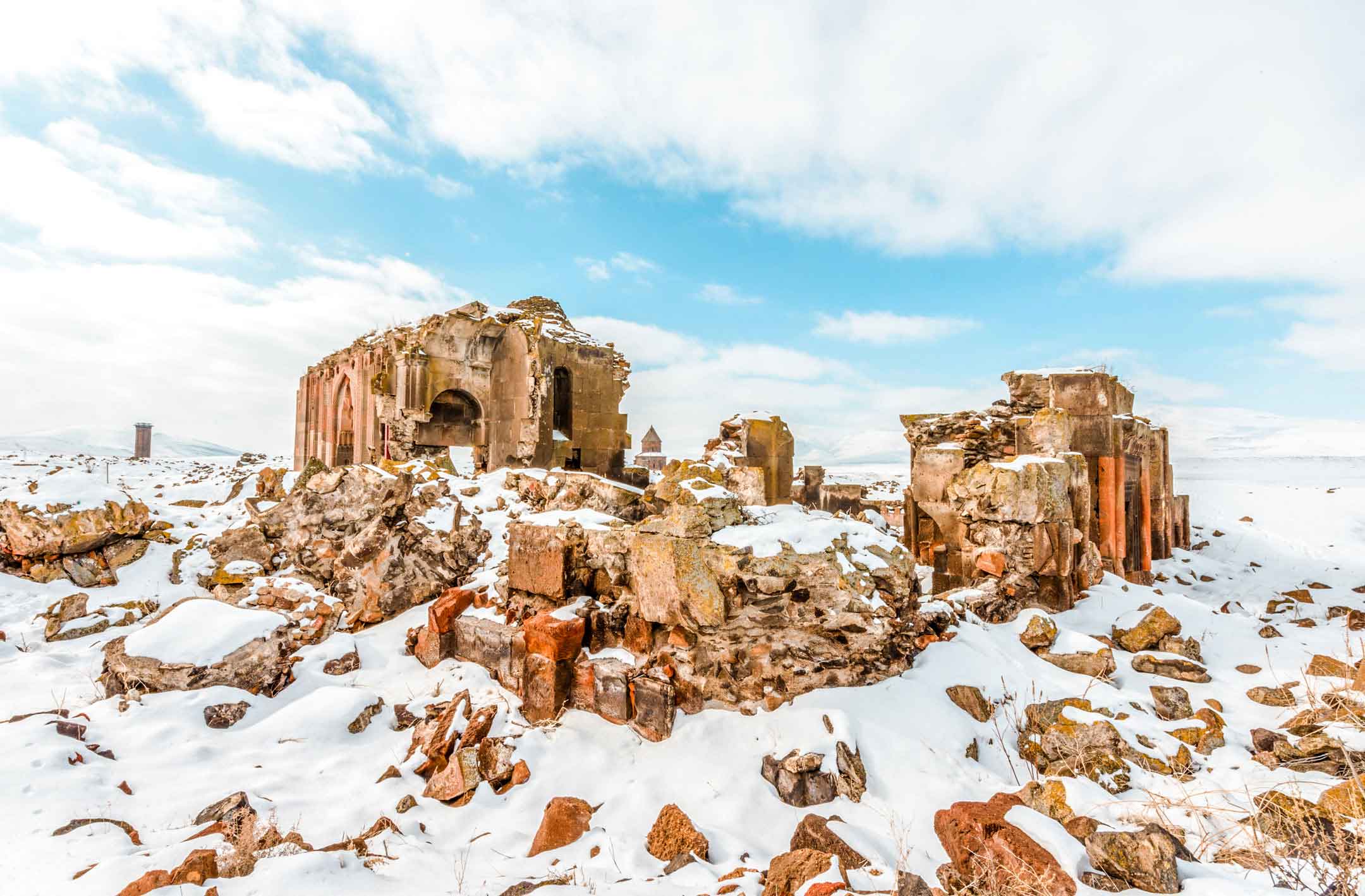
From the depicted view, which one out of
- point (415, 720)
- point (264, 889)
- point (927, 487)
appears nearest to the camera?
point (264, 889)

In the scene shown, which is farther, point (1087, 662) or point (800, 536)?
point (1087, 662)

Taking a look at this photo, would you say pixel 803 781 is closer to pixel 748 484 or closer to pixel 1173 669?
pixel 748 484

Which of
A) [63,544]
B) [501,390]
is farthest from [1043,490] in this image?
[63,544]

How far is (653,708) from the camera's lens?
409 centimetres

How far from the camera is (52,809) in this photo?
10.1 feet

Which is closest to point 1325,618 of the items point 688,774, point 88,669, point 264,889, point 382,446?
point 688,774

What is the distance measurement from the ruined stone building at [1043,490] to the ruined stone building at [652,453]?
25.2 m

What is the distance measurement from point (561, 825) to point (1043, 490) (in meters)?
5.92

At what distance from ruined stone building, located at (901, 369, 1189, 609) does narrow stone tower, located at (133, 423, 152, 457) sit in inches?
A: 1652

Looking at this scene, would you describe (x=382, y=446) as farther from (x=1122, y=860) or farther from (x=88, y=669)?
(x=1122, y=860)

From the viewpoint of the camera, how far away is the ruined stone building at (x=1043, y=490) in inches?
255

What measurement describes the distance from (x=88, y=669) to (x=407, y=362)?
849 cm

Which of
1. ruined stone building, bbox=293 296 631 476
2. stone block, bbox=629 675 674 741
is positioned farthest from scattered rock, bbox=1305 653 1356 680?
ruined stone building, bbox=293 296 631 476

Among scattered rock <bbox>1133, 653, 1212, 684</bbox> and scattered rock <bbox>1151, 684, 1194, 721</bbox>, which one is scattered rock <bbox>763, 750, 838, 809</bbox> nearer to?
scattered rock <bbox>1151, 684, 1194, 721</bbox>
